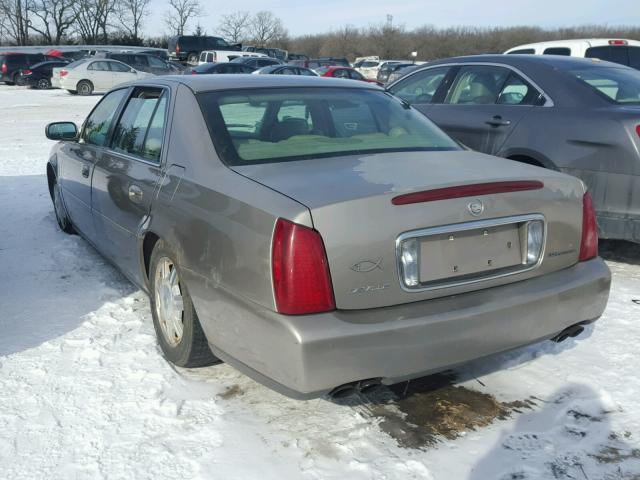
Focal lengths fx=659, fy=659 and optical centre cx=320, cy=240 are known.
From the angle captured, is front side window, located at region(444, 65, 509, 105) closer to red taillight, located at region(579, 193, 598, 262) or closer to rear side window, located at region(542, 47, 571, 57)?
red taillight, located at region(579, 193, 598, 262)

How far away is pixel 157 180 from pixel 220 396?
1155 mm

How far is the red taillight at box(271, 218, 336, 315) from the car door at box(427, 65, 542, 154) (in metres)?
3.57

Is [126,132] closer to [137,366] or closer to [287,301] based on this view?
[137,366]

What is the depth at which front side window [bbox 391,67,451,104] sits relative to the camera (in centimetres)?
658

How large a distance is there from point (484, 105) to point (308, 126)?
2.90 metres

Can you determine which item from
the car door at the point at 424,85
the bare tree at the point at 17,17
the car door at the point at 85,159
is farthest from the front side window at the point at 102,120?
the bare tree at the point at 17,17

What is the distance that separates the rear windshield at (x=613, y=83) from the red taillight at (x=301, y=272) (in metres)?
3.66

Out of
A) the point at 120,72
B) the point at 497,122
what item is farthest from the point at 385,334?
the point at 120,72

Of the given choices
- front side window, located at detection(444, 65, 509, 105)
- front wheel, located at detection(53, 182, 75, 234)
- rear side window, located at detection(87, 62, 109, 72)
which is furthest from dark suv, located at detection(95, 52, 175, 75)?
front side window, located at detection(444, 65, 509, 105)

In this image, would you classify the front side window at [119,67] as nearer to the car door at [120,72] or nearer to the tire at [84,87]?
the car door at [120,72]

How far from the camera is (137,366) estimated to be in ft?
11.2

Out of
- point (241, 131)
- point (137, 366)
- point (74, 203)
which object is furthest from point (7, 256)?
point (241, 131)

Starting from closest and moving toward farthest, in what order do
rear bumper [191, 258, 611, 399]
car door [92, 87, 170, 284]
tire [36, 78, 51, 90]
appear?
1. rear bumper [191, 258, 611, 399]
2. car door [92, 87, 170, 284]
3. tire [36, 78, 51, 90]

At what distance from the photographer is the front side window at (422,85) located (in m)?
6.58
